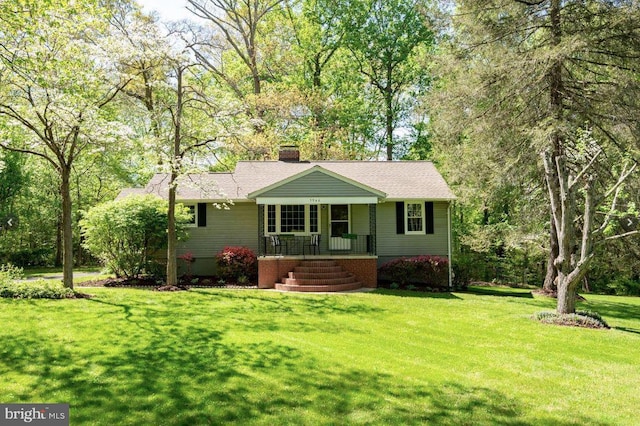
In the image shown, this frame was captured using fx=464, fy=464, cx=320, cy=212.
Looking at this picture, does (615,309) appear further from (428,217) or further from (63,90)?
(63,90)

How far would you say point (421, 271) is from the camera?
16375mm

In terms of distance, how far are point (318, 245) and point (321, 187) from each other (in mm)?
2412

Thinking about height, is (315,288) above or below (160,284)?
below

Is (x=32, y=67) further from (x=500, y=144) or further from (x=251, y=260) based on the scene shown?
(x=500, y=144)

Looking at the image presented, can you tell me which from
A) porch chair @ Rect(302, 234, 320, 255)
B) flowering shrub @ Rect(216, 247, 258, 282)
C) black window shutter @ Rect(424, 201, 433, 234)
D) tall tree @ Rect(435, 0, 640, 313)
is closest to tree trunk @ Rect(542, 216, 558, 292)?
tall tree @ Rect(435, 0, 640, 313)

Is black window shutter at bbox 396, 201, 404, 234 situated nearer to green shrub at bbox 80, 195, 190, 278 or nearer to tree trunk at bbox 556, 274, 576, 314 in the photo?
tree trunk at bbox 556, 274, 576, 314

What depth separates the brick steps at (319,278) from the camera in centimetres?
1454

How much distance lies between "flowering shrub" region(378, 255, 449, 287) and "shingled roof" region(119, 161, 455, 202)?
7.96 ft

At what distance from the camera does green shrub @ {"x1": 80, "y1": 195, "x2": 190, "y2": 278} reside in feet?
48.9

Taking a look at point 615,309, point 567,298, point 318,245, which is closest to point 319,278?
point 318,245

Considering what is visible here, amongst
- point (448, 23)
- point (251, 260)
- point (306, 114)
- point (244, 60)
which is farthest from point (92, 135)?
point (244, 60)

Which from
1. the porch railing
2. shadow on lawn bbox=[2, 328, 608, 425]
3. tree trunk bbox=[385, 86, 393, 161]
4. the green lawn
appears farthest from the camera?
tree trunk bbox=[385, 86, 393, 161]

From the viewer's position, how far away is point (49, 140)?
37.4 feet

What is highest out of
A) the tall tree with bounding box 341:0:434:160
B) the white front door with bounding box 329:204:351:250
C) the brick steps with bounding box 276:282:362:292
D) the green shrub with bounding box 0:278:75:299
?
the tall tree with bounding box 341:0:434:160
